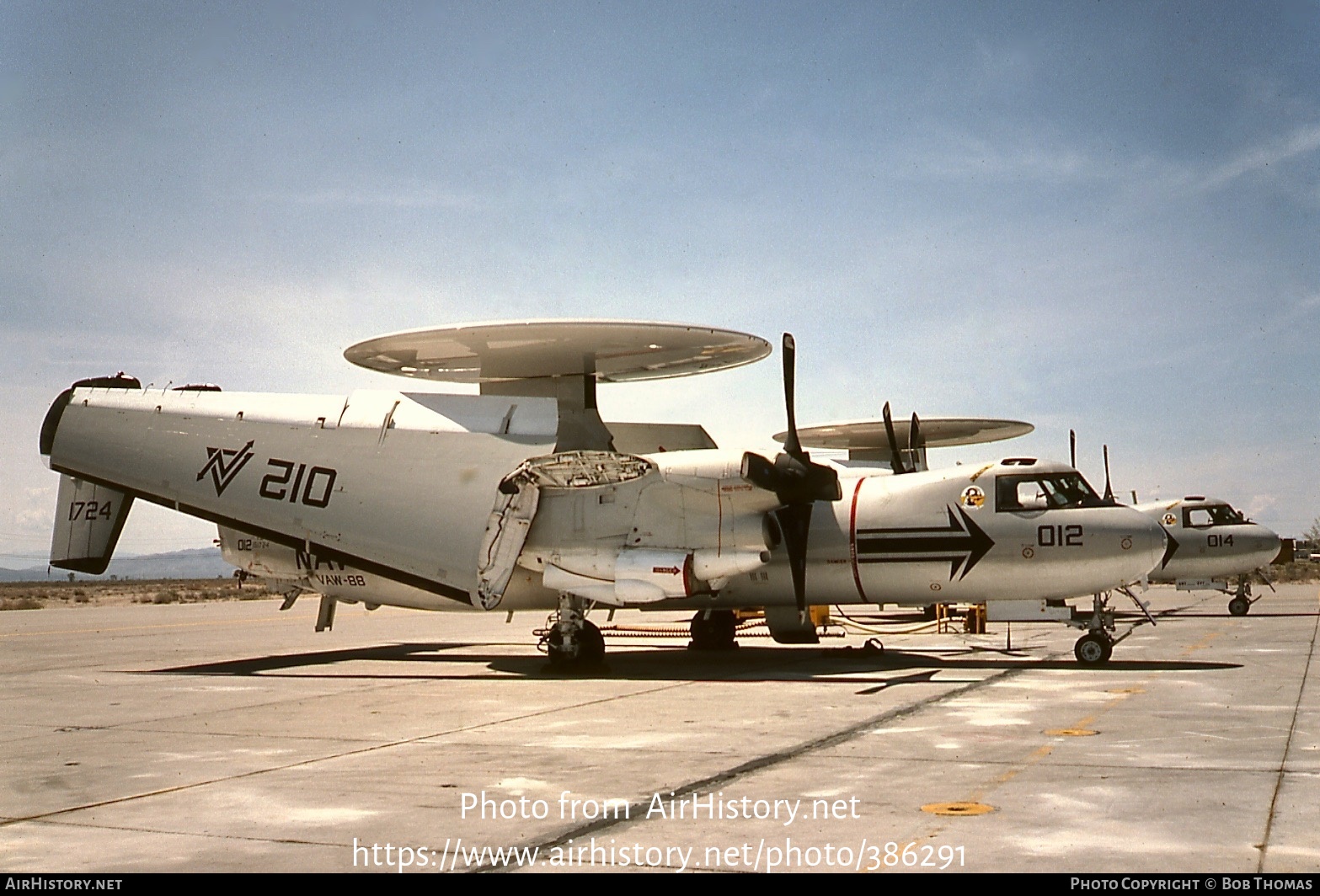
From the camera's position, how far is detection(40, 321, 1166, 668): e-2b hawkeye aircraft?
18859 millimetres

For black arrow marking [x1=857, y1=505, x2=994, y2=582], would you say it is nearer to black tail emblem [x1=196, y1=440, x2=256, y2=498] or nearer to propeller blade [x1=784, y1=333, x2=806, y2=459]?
propeller blade [x1=784, y1=333, x2=806, y2=459]

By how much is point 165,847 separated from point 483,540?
12.6 meters

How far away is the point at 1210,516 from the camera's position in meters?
34.1

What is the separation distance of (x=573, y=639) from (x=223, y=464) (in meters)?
8.02

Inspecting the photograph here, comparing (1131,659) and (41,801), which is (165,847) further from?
(1131,659)

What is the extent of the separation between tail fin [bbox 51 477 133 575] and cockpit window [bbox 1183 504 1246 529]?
96.0 feet

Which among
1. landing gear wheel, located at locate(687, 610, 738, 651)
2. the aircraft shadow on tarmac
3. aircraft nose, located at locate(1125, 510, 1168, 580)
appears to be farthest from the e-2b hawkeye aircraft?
landing gear wheel, located at locate(687, 610, 738, 651)

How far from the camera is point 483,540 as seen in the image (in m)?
20.0

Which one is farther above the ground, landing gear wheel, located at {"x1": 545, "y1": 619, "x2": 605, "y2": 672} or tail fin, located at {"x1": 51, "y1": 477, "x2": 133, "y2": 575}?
tail fin, located at {"x1": 51, "y1": 477, "x2": 133, "y2": 575}

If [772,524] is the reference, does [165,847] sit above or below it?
below

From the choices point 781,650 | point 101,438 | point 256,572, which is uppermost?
point 101,438

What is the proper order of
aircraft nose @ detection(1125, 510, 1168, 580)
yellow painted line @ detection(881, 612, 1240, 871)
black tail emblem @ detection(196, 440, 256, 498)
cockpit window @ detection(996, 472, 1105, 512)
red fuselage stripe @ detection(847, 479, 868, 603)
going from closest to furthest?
1. yellow painted line @ detection(881, 612, 1240, 871)
2. aircraft nose @ detection(1125, 510, 1168, 580)
3. cockpit window @ detection(996, 472, 1105, 512)
4. red fuselage stripe @ detection(847, 479, 868, 603)
5. black tail emblem @ detection(196, 440, 256, 498)

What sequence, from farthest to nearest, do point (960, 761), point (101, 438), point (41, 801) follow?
point (101, 438)
point (960, 761)
point (41, 801)

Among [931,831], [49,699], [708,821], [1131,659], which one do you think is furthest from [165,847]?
[1131,659]
